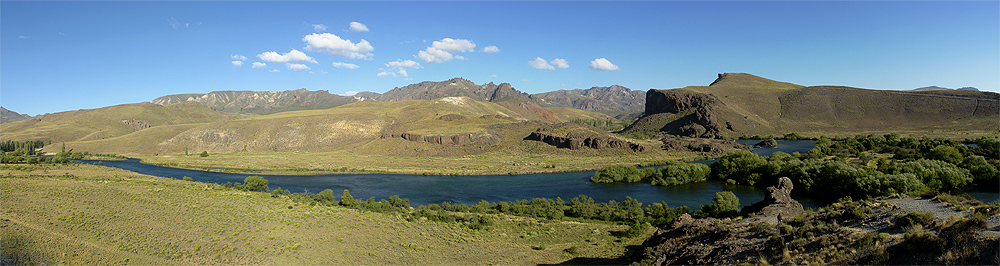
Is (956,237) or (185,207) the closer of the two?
(956,237)

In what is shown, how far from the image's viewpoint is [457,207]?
46094 mm

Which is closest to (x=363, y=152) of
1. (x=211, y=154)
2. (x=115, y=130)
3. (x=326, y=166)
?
(x=326, y=166)

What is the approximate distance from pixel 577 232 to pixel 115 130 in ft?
696

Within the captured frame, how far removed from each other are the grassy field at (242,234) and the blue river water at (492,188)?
17.8 m

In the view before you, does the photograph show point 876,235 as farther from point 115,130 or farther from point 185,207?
point 115,130

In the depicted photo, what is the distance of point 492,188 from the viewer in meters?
63.7

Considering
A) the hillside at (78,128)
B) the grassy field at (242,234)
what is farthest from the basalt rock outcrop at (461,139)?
the hillside at (78,128)

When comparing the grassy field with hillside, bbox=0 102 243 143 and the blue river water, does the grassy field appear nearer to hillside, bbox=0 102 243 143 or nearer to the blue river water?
the blue river water

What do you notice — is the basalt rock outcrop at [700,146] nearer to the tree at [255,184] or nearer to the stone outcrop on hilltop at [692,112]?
the stone outcrop on hilltop at [692,112]

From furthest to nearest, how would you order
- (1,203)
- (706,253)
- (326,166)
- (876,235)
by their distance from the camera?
(326,166)
(1,203)
(706,253)
(876,235)

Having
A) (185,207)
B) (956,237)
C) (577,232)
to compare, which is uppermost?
(956,237)

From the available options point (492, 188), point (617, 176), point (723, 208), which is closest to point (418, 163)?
point (492, 188)

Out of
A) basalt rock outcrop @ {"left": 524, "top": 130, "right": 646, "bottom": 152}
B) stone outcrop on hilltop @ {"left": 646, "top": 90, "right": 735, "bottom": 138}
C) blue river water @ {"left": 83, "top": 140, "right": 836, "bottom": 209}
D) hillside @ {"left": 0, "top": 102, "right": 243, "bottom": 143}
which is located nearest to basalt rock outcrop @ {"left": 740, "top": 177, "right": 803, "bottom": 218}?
blue river water @ {"left": 83, "top": 140, "right": 836, "bottom": 209}

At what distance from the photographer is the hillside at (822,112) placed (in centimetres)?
13950
